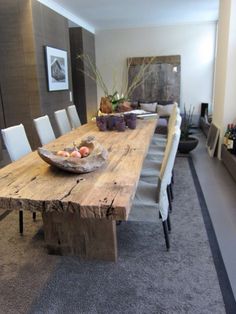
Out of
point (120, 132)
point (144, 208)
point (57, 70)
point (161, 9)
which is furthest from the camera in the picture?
point (161, 9)

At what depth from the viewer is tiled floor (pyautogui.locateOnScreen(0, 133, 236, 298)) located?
2.07m

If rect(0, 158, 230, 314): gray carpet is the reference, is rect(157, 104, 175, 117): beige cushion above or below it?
above

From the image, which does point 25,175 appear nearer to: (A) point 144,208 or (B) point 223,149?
(A) point 144,208

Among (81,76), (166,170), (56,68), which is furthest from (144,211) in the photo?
(81,76)

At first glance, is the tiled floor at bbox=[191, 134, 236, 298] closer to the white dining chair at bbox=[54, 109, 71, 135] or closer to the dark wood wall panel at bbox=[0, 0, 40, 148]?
the white dining chair at bbox=[54, 109, 71, 135]

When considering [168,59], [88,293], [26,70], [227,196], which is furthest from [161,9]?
[88,293]

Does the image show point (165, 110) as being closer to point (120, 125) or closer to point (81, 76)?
point (81, 76)

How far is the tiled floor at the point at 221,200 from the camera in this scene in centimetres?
207

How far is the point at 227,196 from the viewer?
3021mm

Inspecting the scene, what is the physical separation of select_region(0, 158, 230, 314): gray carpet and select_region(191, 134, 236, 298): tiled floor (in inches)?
5.2

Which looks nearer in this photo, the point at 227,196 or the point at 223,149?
the point at 227,196

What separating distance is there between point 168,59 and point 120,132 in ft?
17.1

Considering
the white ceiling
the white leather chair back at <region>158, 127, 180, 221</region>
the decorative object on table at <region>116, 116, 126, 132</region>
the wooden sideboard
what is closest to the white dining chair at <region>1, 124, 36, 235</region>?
the decorative object on table at <region>116, 116, 126, 132</region>

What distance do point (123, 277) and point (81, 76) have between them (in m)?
5.69
